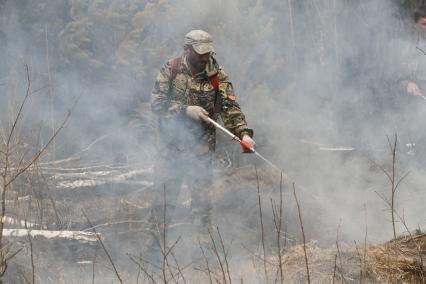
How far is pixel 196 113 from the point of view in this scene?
15.6ft

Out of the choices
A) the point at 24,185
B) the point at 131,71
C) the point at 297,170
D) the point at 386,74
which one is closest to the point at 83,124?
the point at 131,71

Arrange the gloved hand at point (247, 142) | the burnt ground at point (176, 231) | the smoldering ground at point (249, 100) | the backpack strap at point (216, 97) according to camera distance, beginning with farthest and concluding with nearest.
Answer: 1. the smoldering ground at point (249, 100)
2. the backpack strap at point (216, 97)
3. the gloved hand at point (247, 142)
4. the burnt ground at point (176, 231)

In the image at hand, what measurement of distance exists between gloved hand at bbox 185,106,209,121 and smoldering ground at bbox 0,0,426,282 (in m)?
1.49

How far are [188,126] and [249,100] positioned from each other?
3701mm

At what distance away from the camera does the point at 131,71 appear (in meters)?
7.89

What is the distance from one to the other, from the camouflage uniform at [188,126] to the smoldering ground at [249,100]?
30.8 inches

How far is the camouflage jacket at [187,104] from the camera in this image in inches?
196

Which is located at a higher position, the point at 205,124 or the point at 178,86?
the point at 178,86

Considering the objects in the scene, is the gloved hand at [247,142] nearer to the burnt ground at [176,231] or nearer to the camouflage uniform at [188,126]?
the camouflage uniform at [188,126]

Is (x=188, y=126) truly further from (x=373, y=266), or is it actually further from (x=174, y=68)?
(x=373, y=266)

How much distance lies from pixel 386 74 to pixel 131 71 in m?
4.82

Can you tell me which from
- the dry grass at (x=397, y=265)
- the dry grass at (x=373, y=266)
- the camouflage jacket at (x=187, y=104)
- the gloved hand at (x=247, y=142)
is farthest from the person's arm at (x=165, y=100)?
the dry grass at (x=397, y=265)

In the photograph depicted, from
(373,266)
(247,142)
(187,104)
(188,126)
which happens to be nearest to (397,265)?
(373,266)

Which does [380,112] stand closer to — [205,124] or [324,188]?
[324,188]
